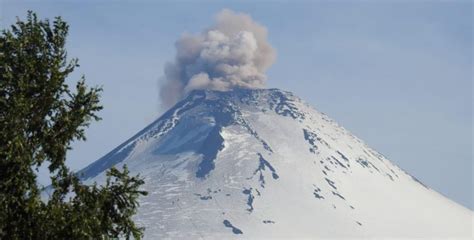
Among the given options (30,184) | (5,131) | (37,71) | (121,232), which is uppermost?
(37,71)

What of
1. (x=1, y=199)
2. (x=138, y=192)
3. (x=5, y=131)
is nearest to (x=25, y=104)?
A: (x=5, y=131)

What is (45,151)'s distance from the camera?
2167 cm

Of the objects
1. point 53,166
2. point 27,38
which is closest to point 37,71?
point 27,38

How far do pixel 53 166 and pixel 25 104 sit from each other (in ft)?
7.04

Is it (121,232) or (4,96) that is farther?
(121,232)

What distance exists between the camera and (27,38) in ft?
73.6

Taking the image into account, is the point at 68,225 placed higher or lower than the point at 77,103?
lower

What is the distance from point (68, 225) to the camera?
20656mm

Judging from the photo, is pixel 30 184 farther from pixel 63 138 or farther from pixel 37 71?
pixel 37 71

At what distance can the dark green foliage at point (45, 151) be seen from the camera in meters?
20.5

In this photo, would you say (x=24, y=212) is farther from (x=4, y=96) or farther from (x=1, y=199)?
(x=4, y=96)

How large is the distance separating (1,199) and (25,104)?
2391 mm

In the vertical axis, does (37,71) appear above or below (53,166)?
above

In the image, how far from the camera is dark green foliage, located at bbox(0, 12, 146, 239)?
20.5 meters
